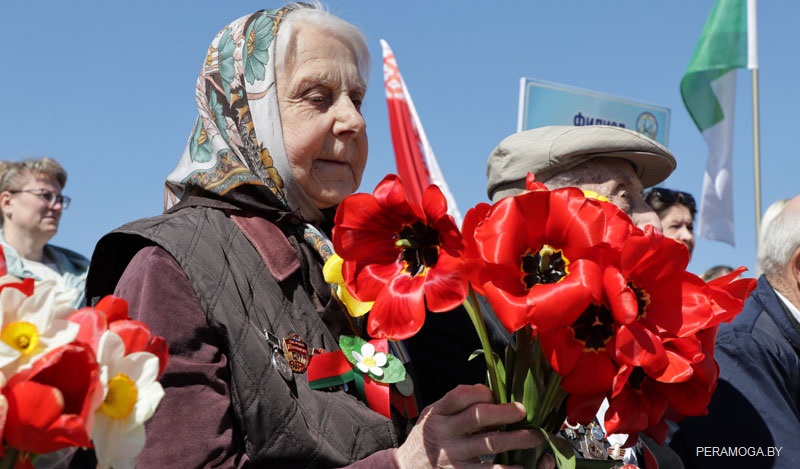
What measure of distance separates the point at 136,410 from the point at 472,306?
0.68 metres

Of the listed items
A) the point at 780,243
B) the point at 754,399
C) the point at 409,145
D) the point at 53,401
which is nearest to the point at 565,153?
the point at 754,399

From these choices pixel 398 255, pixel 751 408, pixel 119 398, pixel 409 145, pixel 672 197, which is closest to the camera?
pixel 119 398

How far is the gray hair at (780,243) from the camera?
3.71m

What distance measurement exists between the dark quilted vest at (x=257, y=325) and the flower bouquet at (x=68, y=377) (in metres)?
0.60

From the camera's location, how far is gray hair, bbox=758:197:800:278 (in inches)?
146

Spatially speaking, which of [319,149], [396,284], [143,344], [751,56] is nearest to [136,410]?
[143,344]

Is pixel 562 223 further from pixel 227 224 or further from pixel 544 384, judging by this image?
pixel 227 224

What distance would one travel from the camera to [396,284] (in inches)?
62.3

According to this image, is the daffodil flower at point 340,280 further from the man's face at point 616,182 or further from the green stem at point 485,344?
the man's face at point 616,182

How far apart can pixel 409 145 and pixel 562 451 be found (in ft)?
24.4

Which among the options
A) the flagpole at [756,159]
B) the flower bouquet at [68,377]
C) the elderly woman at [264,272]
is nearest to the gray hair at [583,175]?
the elderly woman at [264,272]

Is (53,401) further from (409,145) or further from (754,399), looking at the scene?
(409,145)

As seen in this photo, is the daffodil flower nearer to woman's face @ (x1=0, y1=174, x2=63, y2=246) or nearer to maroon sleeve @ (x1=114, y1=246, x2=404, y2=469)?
maroon sleeve @ (x1=114, y1=246, x2=404, y2=469)

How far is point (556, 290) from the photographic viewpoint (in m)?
1.47
